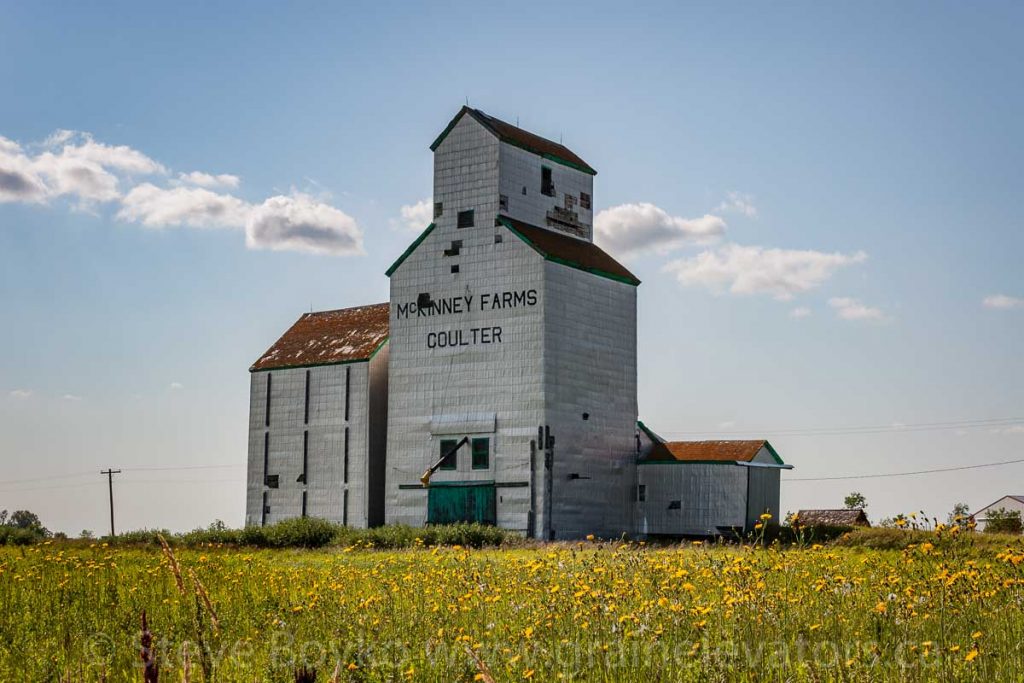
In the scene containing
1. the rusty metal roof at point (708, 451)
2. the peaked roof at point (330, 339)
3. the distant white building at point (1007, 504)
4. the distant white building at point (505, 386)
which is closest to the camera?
the distant white building at point (505, 386)

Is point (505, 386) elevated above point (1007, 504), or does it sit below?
above

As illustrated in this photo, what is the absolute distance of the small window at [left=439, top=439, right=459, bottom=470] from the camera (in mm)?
42906

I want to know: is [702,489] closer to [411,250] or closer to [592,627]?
[411,250]

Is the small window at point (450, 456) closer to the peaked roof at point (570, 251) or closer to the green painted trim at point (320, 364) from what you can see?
the green painted trim at point (320, 364)

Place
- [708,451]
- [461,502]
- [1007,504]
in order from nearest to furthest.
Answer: [461,502]
[708,451]
[1007,504]

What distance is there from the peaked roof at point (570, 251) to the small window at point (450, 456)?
324 inches

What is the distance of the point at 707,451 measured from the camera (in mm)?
44375

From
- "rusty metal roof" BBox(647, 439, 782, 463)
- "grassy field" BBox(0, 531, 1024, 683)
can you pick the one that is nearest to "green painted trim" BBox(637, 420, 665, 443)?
"rusty metal roof" BBox(647, 439, 782, 463)

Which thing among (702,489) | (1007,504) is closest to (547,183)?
(702,489)

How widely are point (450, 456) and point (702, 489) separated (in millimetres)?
9977

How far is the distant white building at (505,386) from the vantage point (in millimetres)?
41406

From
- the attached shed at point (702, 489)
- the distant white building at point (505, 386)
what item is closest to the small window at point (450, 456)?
the distant white building at point (505, 386)

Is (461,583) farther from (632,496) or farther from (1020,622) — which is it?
(632,496)

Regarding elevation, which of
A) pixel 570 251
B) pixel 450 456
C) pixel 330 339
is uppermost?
pixel 570 251
